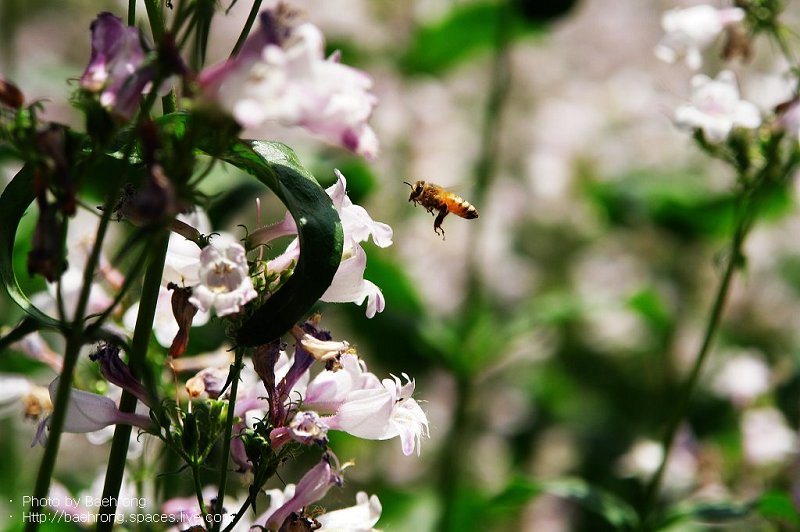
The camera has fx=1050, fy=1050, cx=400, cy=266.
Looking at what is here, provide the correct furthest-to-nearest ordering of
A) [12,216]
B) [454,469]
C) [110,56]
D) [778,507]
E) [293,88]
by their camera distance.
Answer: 1. [454,469]
2. [778,507]
3. [12,216]
4. [110,56]
5. [293,88]

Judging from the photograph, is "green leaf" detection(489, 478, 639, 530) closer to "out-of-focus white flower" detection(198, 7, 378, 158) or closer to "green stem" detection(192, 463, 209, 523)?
"green stem" detection(192, 463, 209, 523)

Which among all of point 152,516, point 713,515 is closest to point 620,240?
point 713,515

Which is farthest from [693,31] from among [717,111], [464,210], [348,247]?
[348,247]

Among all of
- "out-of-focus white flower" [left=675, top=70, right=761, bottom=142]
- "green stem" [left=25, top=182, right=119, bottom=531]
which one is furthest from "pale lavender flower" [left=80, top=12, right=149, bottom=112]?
"out-of-focus white flower" [left=675, top=70, right=761, bottom=142]

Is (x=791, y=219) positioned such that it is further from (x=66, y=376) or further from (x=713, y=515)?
(x=66, y=376)

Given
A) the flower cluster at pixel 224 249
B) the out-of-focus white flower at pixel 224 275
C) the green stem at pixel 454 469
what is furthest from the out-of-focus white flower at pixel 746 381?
A: the out-of-focus white flower at pixel 224 275

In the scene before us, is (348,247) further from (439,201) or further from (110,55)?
(439,201)
